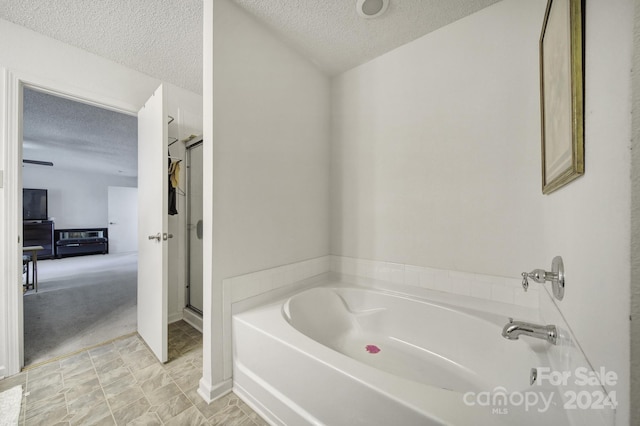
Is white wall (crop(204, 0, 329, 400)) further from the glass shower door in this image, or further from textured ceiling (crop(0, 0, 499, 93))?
the glass shower door

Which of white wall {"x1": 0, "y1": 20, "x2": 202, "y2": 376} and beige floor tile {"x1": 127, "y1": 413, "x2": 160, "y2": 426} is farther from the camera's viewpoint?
white wall {"x1": 0, "y1": 20, "x2": 202, "y2": 376}

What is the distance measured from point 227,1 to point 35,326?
10.8 feet

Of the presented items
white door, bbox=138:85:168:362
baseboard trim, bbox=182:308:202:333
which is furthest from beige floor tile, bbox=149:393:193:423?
baseboard trim, bbox=182:308:202:333

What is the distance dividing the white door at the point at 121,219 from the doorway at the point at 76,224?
0.06 metres

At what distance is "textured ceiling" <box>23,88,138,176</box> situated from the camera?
9.53 ft

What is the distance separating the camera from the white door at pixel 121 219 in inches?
273

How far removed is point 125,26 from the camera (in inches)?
67.5

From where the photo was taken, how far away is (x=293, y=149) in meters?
1.94

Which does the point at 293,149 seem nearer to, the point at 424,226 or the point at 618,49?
the point at 424,226

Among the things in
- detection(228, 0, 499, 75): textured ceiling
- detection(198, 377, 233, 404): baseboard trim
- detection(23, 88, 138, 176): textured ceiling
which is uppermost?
detection(228, 0, 499, 75): textured ceiling

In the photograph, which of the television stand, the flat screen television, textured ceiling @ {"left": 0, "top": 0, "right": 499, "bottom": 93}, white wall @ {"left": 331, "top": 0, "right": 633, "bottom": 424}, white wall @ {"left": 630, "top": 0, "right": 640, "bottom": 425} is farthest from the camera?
the television stand

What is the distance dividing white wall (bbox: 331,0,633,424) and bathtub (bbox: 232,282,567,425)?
0.34 meters

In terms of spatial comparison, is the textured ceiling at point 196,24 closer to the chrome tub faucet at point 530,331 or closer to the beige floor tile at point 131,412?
the chrome tub faucet at point 530,331

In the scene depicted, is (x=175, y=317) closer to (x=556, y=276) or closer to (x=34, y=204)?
(x=556, y=276)
